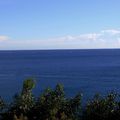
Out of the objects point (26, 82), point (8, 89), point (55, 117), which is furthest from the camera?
point (8, 89)

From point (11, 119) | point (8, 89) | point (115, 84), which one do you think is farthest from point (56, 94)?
point (115, 84)

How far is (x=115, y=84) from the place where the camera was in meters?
102

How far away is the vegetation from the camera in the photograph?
3028cm

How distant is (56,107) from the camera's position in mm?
30609

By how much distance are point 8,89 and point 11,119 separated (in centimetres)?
6445

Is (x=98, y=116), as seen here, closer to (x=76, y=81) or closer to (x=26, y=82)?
(x=26, y=82)

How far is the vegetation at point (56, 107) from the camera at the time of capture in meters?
30.3

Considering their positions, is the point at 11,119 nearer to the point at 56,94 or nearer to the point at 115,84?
the point at 56,94

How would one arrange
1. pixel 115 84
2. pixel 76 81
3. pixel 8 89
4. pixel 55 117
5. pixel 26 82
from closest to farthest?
1. pixel 55 117
2. pixel 26 82
3. pixel 8 89
4. pixel 115 84
5. pixel 76 81

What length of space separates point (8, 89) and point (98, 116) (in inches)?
2605

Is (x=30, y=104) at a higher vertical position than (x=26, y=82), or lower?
lower

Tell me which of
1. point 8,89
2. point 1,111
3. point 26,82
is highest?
point 26,82

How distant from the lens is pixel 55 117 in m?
29.2

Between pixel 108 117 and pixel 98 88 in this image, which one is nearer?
pixel 108 117
